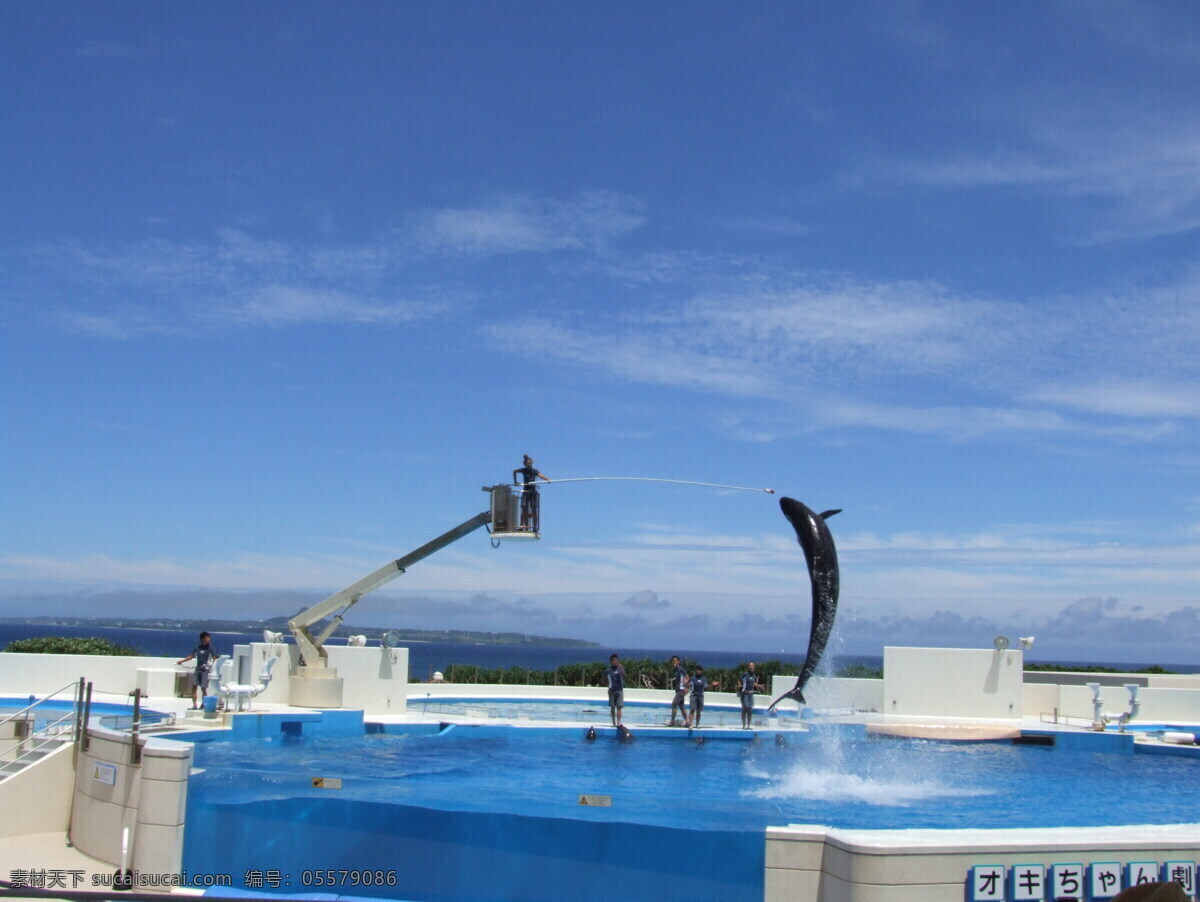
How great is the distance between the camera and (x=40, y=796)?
421 inches

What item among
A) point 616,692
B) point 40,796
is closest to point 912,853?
point 40,796

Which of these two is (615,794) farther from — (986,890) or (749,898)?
(986,890)

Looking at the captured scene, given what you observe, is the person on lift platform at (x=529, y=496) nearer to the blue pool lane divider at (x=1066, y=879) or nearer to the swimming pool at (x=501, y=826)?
the swimming pool at (x=501, y=826)

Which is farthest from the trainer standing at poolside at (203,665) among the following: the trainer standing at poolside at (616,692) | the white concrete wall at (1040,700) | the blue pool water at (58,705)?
the white concrete wall at (1040,700)

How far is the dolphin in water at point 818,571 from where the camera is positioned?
1569 cm

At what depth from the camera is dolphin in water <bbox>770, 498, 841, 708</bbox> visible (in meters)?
15.7

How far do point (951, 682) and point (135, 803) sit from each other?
602 inches

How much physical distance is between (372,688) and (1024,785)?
10.2 meters

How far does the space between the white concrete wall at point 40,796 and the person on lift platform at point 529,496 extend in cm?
713

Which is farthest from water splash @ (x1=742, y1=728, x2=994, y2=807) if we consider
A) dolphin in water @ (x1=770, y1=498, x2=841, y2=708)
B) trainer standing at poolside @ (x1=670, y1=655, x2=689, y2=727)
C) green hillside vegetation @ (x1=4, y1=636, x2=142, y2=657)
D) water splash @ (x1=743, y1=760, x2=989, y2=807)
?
green hillside vegetation @ (x1=4, y1=636, x2=142, y2=657)

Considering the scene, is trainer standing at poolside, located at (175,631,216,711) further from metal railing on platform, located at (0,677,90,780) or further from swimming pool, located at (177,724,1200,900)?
swimming pool, located at (177,724,1200,900)

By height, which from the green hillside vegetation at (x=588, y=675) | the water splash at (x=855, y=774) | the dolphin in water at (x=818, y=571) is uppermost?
the dolphin in water at (x=818, y=571)

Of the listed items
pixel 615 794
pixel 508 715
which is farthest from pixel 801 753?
pixel 615 794

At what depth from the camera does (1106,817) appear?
11883mm
